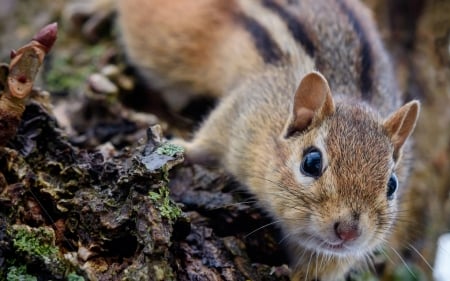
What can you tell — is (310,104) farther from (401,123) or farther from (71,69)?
(71,69)

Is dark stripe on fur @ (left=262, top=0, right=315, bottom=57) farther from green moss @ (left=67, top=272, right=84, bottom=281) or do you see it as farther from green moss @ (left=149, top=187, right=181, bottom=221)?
green moss @ (left=67, top=272, right=84, bottom=281)

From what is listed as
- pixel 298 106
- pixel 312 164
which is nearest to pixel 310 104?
pixel 298 106

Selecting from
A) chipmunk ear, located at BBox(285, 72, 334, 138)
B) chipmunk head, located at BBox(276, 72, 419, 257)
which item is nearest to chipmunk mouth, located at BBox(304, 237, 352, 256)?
chipmunk head, located at BBox(276, 72, 419, 257)

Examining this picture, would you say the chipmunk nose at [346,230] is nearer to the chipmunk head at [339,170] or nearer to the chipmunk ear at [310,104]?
the chipmunk head at [339,170]

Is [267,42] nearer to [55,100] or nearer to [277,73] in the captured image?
[277,73]

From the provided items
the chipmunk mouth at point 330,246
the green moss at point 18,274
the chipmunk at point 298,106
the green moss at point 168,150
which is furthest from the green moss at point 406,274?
the green moss at point 18,274

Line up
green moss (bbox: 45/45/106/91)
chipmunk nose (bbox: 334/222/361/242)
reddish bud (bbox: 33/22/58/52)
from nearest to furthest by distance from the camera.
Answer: reddish bud (bbox: 33/22/58/52) → chipmunk nose (bbox: 334/222/361/242) → green moss (bbox: 45/45/106/91)

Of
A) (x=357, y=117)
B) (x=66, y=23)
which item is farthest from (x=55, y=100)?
(x=357, y=117)
